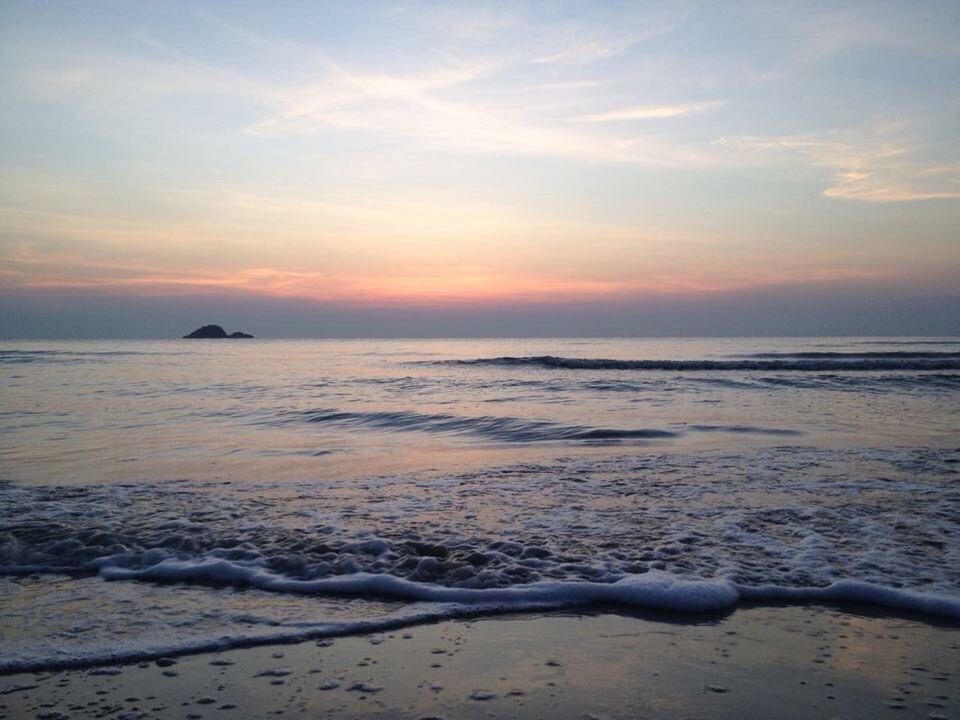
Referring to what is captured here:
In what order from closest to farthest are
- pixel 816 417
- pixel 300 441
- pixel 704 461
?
pixel 704 461, pixel 300 441, pixel 816 417

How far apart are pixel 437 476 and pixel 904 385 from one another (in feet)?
64.4

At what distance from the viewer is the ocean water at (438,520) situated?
4254 millimetres

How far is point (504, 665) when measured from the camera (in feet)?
11.2

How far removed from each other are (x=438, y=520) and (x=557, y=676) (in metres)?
2.97

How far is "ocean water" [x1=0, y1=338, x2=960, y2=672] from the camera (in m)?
4.25

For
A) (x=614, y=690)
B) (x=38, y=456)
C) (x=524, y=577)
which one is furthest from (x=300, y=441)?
(x=614, y=690)

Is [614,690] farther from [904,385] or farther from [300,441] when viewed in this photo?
[904,385]

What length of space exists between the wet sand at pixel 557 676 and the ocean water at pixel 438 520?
267mm

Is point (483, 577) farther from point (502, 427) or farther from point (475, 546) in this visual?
point (502, 427)

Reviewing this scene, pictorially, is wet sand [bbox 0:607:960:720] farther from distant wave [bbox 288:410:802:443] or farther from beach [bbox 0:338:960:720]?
distant wave [bbox 288:410:802:443]

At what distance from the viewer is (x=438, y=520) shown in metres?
6.14

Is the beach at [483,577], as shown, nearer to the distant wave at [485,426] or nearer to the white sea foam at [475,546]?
the white sea foam at [475,546]

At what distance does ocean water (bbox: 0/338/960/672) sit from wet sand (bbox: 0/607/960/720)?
27cm

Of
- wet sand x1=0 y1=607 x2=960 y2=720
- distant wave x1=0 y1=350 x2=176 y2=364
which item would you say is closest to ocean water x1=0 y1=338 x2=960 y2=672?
wet sand x1=0 y1=607 x2=960 y2=720
